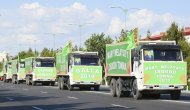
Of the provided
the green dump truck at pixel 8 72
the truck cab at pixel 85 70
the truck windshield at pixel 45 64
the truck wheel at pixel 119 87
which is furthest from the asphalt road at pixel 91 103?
the green dump truck at pixel 8 72

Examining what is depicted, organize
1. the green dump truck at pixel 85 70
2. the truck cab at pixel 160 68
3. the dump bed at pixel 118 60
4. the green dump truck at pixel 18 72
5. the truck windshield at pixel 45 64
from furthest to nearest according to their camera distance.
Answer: the green dump truck at pixel 18 72
the truck windshield at pixel 45 64
the green dump truck at pixel 85 70
the dump bed at pixel 118 60
the truck cab at pixel 160 68

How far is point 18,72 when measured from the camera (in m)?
66.8

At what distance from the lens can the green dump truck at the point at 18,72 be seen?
65425mm

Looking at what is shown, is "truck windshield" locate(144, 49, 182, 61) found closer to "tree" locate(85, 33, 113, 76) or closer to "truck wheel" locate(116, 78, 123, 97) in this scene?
"truck wheel" locate(116, 78, 123, 97)

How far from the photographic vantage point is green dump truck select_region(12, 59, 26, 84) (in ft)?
215

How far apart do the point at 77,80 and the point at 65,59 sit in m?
3.43

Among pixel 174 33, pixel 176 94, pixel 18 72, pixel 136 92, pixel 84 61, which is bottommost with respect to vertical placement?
pixel 176 94

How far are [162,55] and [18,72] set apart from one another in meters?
42.2

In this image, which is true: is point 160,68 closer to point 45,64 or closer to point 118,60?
point 118,60

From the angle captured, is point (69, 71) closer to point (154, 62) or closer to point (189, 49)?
point (154, 62)

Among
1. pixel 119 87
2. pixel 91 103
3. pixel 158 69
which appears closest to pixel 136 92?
pixel 158 69

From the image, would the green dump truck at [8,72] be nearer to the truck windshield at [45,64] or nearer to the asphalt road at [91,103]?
the truck windshield at [45,64]

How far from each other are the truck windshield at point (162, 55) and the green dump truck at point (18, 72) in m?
39.4

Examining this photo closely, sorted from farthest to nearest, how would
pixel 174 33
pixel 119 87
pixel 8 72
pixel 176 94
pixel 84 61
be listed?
pixel 8 72, pixel 174 33, pixel 84 61, pixel 119 87, pixel 176 94
